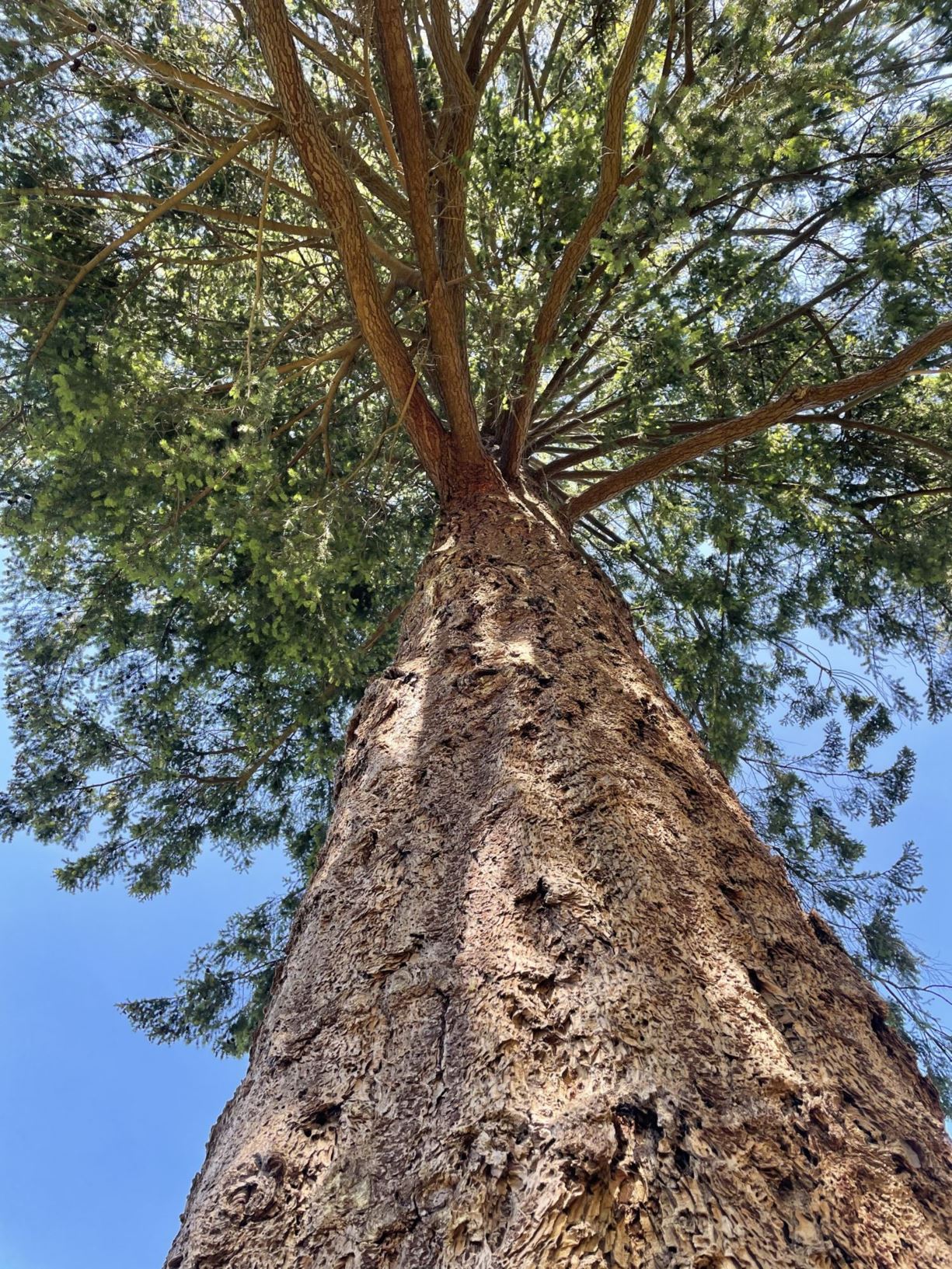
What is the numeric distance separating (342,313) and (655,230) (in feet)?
9.22

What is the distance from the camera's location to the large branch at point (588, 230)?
3.14 metres

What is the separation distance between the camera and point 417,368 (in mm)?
4094

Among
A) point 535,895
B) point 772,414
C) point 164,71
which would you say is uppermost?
point 164,71

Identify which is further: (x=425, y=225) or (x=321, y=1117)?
(x=425, y=225)

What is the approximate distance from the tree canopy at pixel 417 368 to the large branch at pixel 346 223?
0.05ft

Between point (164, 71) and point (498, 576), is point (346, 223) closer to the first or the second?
point (164, 71)

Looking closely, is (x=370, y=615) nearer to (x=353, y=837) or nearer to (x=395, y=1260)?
(x=353, y=837)

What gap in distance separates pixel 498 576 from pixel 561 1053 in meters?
2.02

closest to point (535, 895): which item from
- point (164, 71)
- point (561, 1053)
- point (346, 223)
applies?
point (561, 1053)

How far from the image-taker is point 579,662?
245 cm

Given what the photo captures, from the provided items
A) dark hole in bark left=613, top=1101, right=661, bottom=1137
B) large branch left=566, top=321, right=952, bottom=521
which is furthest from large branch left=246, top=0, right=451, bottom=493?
dark hole in bark left=613, top=1101, right=661, bottom=1137

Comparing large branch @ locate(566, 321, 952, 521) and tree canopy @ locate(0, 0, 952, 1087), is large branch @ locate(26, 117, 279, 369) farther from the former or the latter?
large branch @ locate(566, 321, 952, 521)

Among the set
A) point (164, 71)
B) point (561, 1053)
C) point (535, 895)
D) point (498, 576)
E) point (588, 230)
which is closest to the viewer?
point (561, 1053)

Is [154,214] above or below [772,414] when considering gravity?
above
